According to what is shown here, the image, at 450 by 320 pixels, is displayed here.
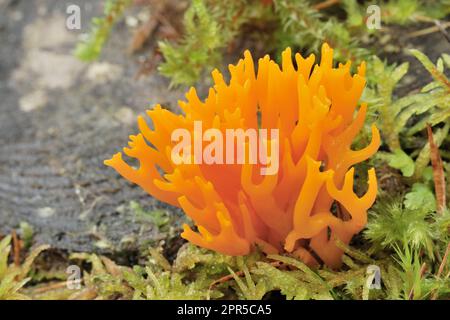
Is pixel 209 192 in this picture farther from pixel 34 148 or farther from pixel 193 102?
pixel 34 148

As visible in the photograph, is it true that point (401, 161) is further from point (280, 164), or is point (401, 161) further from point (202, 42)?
point (202, 42)

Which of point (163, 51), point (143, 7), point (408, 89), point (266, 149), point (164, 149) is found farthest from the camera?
point (143, 7)

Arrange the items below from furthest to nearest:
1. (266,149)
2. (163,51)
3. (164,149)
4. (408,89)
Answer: (163,51), (408,89), (164,149), (266,149)

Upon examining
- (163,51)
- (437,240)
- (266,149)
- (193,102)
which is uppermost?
(163,51)

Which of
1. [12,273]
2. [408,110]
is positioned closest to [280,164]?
[408,110]

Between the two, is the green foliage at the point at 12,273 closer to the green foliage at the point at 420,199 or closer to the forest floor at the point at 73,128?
the forest floor at the point at 73,128
